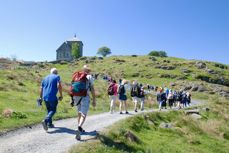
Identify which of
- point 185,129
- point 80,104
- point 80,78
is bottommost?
point 185,129

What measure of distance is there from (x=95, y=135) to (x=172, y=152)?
5864 millimetres

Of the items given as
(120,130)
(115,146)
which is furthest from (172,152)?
(115,146)

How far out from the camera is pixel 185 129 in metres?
27.5

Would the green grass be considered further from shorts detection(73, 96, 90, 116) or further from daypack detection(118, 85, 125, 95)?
daypack detection(118, 85, 125, 95)

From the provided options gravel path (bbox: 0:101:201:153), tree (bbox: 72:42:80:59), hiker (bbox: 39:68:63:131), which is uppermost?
tree (bbox: 72:42:80:59)

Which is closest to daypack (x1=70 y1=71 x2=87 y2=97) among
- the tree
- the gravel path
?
the gravel path

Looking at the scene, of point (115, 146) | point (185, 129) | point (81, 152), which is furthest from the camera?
point (185, 129)

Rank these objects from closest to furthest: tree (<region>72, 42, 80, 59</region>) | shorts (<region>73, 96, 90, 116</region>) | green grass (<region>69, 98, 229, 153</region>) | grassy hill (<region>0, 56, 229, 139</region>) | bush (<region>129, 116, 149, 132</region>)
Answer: shorts (<region>73, 96, 90, 116</region>), green grass (<region>69, 98, 229, 153</region>), bush (<region>129, 116, 149, 132</region>), grassy hill (<region>0, 56, 229, 139</region>), tree (<region>72, 42, 80, 59</region>)

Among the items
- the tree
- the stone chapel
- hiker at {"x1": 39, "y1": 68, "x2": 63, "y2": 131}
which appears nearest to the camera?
hiker at {"x1": 39, "y1": 68, "x2": 63, "y2": 131}

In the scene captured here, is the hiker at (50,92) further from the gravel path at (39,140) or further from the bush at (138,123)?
the bush at (138,123)

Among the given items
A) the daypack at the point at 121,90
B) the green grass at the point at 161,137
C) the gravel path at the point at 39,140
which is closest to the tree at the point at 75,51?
the green grass at the point at 161,137

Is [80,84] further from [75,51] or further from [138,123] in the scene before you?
[75,51]

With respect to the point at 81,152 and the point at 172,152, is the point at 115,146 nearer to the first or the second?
the point at 81,152

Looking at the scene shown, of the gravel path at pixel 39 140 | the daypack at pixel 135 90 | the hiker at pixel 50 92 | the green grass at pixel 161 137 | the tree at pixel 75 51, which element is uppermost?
the tree at pixel 75 51
